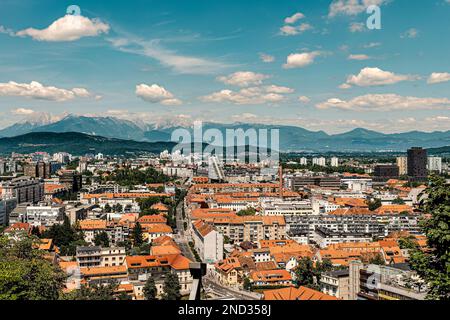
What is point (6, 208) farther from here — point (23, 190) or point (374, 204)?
point (374, 204)

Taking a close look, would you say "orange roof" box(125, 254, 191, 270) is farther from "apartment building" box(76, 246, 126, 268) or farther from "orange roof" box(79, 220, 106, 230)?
"orange roof" box(79, 220, 106, 230)

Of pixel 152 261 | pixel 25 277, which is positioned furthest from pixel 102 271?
pixel 25 277

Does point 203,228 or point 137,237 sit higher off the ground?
point 203,228

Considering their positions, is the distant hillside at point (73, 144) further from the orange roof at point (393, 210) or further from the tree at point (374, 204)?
the orange roof at point (393, 210)

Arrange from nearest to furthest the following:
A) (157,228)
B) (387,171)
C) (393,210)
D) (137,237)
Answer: (137,237), (157,228), (393,210), (387,171)

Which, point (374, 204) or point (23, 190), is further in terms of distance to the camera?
point (23, 190)
